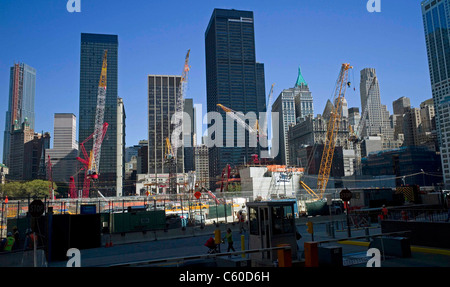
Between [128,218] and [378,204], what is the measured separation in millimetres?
22974

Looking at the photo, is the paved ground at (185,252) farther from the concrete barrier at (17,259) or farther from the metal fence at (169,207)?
the concrete barrier at (17,259)

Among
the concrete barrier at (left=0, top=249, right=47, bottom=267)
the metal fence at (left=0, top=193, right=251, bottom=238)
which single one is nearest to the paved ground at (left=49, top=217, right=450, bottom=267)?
the metal fence at (left=0, top=193, right=251, bottom=238)

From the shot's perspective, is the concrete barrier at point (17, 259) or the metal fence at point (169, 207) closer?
the concrete barrier at point (17, 259)

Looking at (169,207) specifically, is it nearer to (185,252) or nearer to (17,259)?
(185,252)

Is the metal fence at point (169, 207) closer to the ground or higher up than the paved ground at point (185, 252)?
higher up

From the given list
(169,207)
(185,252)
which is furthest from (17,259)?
(169,207)

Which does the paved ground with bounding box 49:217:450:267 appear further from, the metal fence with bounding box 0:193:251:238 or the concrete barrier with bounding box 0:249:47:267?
the concrete barrier with bounding box 0:249:47:267

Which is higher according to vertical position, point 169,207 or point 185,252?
point 169,207

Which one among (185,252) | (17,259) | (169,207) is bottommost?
(185,252)

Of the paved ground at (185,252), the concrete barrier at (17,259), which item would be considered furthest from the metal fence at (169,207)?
the concrete barrier at (17,259)

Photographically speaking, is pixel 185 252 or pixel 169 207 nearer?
pixel 185 252

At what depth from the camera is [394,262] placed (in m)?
13.0
